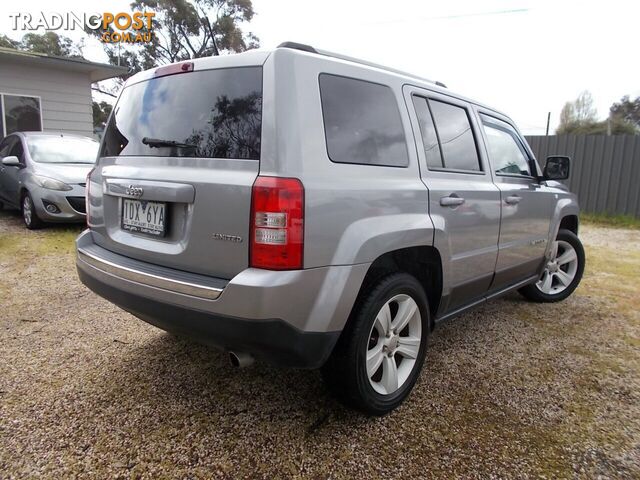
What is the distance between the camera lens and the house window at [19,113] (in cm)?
965

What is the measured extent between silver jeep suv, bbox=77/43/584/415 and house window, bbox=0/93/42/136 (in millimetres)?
9024

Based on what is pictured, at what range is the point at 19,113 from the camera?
9914 millimetres

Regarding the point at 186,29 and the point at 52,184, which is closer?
the point at 52,184

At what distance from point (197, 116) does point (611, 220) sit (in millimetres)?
10935

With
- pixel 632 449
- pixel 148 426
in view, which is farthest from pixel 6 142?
pixel 632 449

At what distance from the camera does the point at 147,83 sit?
2463 mm

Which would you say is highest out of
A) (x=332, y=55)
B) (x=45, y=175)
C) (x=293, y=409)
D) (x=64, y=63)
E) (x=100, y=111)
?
(x=100, y=111)

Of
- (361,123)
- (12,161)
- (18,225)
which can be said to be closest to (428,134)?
(361,123)

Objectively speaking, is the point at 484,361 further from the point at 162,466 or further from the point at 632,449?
the point at 162,466

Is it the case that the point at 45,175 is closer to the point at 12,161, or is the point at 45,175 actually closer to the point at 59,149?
the point at 12,161

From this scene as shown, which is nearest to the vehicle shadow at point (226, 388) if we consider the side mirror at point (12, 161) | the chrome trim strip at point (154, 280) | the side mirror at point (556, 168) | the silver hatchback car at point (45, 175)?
the chrome trim strip at point (154, 280)

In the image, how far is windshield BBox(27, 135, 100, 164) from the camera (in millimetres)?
7188

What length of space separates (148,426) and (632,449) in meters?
2.41

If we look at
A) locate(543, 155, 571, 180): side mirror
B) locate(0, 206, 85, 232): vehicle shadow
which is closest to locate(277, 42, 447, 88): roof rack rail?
locate(543, 155, 571, 180): side mirror
